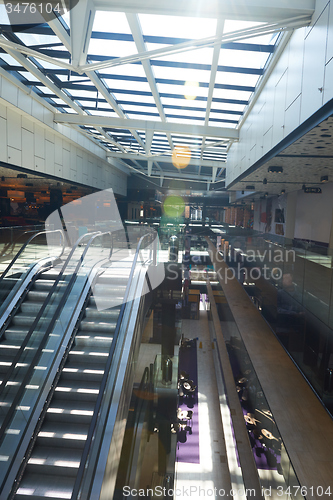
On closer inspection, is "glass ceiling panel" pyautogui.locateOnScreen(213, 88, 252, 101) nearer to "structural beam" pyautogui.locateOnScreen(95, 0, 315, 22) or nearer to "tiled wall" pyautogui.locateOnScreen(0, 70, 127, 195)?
"structural beam" pyautogui.locateOnScreen(95, 0, 315, 22)

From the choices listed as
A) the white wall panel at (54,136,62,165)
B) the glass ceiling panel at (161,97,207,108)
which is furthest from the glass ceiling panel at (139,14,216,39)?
the white wall panel at (54,136,62,165)

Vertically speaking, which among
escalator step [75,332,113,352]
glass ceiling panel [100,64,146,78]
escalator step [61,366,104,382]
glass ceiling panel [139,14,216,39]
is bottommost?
escalator step [61,366,104,382]

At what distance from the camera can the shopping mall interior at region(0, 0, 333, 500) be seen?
14.6 ft

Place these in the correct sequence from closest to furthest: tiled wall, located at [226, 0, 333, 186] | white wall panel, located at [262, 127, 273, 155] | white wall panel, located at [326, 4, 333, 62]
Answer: white wall panel, located at [326, 4, 333, 62]
tiled wall, located at [226, 0, 333, 186]
white wall panel, located at [262, 127, 273, 155]

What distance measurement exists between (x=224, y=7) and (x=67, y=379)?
6.14 meters

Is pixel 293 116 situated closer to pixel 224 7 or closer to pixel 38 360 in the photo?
pixel 224 7

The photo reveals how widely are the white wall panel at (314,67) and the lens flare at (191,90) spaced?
155 inches

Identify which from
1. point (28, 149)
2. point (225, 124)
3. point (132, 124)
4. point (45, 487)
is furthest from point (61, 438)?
point (225, 124)

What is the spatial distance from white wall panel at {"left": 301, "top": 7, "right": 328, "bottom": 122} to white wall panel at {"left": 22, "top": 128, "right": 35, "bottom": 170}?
8123 mm

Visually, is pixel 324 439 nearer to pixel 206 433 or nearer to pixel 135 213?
pixel 206 433

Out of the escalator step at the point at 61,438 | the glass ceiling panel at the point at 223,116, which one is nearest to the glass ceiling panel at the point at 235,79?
the glass ceiling panel at the point at 223,116

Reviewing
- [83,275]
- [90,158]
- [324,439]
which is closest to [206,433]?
[324,439]

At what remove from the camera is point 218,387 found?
1416 cm

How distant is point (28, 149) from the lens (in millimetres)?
10008
